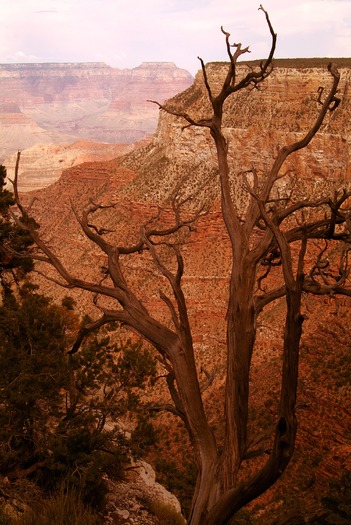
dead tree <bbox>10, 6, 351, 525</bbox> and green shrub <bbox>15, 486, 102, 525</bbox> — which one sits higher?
dead tree <bbox>10, 6, 351, 525</bbox>

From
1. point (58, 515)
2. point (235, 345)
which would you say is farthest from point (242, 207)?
point (235, 345)

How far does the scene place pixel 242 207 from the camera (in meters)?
40.2

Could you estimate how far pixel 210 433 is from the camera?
6168mm

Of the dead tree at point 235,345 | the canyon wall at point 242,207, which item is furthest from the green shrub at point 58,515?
the canyon wall at point 242,207

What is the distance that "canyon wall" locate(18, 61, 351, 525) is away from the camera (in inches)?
796

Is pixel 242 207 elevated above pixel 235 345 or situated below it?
above

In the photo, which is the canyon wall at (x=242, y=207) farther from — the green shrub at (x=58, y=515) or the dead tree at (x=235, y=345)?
the dead tree at (x=235, y=345)

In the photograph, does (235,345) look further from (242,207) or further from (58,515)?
(242,207)

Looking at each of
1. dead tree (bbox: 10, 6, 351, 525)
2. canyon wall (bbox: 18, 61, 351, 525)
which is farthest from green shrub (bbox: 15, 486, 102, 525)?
canyon wall (bbox: 18, 61, 351, 525)

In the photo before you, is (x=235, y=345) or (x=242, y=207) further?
(x=242, y=207)

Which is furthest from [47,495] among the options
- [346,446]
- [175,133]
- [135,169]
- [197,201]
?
[135,169]

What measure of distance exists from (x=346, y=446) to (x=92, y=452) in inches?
367

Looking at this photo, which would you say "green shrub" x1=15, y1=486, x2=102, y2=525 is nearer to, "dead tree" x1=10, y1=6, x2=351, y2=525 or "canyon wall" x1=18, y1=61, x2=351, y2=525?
"dead tree" x1=10, y1=6, x2=351, y2=525

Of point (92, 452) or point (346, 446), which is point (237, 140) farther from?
point (92, 452)
